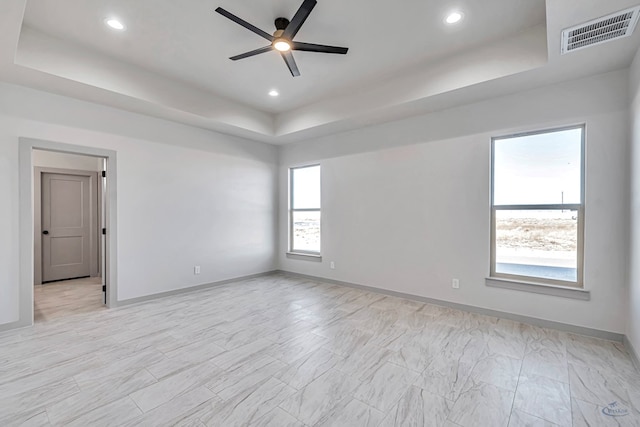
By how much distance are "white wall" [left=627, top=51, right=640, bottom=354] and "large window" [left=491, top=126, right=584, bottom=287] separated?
47cm

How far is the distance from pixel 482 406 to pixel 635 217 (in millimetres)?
2250

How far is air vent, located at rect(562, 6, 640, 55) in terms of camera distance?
218 cm

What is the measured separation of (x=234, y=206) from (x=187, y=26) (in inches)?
123

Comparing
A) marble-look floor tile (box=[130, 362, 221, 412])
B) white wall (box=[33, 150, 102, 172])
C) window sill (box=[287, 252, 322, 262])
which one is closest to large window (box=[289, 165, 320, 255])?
window sill (box=[287, 252, 322, 262])

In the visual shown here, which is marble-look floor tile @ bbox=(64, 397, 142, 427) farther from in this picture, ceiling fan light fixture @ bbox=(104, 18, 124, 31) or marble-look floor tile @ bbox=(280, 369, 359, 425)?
ceiling fan light fixture @ bbox=(104, 18, 124, 31)

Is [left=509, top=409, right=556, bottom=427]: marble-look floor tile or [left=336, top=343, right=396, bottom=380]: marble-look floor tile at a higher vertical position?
[left=509, top=409, right=556, bottom=427]: marble-look floor tile

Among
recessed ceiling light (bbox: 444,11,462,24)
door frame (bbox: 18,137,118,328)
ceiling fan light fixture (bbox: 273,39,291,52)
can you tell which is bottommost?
door frame (bbox: 18,137,118,328)

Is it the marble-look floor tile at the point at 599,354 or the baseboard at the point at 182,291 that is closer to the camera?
the marble-look floor tile at the point at 599,354

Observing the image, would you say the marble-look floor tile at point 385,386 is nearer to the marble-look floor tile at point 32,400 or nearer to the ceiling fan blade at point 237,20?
the marble-look floor tile at point 32,400

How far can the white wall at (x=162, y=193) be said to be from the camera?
10.9ft

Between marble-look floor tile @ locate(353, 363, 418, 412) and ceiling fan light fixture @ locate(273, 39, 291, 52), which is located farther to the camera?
ceiling fan light fixture @ locate(273, 39, 291, 52)

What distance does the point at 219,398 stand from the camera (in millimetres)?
2072

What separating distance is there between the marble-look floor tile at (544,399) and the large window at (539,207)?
153 centimetres

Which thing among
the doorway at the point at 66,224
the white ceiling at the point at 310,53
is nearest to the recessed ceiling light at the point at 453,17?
the white ceiling at the point at 310,53
